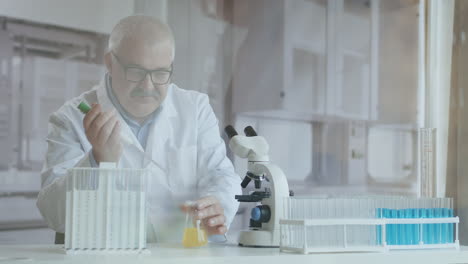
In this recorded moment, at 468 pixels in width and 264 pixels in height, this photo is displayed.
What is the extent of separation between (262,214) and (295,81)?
7.90 ft

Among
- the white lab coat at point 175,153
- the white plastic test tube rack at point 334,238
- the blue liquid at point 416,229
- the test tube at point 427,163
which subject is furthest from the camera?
the test tube at point 427,163

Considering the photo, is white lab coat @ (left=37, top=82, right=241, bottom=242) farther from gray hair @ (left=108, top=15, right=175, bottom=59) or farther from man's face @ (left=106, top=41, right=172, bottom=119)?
gray hair @ (left=108, top=15, right=175, bottom=59)

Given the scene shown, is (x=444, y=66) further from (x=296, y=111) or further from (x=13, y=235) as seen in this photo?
(x=13, y=235)

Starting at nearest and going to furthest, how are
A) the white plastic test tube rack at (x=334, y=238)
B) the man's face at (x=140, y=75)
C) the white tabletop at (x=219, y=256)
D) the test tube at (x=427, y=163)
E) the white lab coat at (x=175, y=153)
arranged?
the white tabletop at (x=219, y=256), the white plastic test tube rack at (x=334, y=238), the white lab coat at (x=175, y=153), the man's face at (x=140, y=75), the test tube at (x=427, y=163)

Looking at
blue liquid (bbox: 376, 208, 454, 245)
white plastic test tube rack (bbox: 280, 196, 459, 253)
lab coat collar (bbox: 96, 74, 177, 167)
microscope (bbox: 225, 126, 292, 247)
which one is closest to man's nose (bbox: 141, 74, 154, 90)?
lab coat collar (bbox: 96, 74, 177, 167)

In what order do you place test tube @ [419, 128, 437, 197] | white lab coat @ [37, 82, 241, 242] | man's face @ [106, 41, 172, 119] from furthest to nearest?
test tube @ [419, 128, 437, 197] → man's face @ [106, 41, 172, 119] → white lab coat @ [37, 82, 241, 242]

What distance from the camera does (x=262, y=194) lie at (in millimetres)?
1528

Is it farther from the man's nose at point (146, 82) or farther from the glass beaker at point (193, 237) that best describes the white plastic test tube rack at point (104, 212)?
the man's nose at point (146, 82)

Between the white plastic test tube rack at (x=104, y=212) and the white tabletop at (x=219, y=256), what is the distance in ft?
0.14

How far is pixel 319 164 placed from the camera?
409 cm

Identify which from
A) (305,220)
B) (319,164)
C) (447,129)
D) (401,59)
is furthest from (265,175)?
(401,59)

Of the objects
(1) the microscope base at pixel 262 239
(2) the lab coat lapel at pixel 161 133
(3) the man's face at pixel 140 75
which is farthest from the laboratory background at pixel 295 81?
(1) the microscope base at pixel 262 239

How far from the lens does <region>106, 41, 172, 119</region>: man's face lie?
208 cm

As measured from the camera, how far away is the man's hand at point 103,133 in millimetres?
1407
